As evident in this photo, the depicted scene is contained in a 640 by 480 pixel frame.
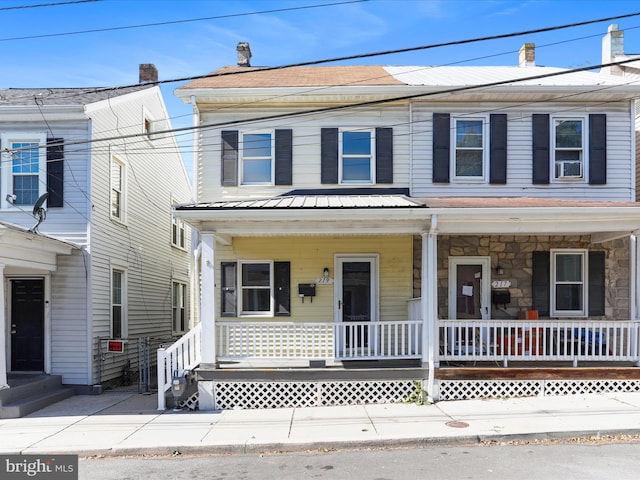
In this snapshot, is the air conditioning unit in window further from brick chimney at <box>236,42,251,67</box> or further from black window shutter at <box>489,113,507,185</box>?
brick chimney at <box>236,42,251,67</box>

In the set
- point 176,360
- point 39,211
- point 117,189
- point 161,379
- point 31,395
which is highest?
point 117,189

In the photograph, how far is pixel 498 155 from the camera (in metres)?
11.8

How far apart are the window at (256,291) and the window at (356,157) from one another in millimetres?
2657

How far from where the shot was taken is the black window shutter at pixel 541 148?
38.5ft

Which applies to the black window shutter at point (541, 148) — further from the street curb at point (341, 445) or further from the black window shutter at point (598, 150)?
the street curb at point (341, 445)

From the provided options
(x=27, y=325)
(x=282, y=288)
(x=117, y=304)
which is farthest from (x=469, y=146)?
(x=27, y=325)

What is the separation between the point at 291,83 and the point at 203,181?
2.99 metres

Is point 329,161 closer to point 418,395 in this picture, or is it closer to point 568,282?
point 418,395

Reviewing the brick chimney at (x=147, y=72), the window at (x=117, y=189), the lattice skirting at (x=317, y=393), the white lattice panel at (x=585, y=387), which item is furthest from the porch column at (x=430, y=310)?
the brick chimney at (x=147, y=72)

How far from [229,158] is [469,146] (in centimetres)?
524

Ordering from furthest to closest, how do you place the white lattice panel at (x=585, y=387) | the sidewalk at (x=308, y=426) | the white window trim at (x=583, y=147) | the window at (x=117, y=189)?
1. the window at (x=117, y=189)
2. the white window trim at (x=583, y=147)
3. the white lattice panel at (x=585, y=387)
4. the sidewalk at (x=308, y=426)

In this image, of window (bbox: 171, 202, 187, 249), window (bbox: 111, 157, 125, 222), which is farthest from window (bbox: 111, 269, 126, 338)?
window (bbox: 171, 202, 187, 249)

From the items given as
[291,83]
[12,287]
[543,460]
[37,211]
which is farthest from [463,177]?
[12,287]

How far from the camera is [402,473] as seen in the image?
19.9ft
